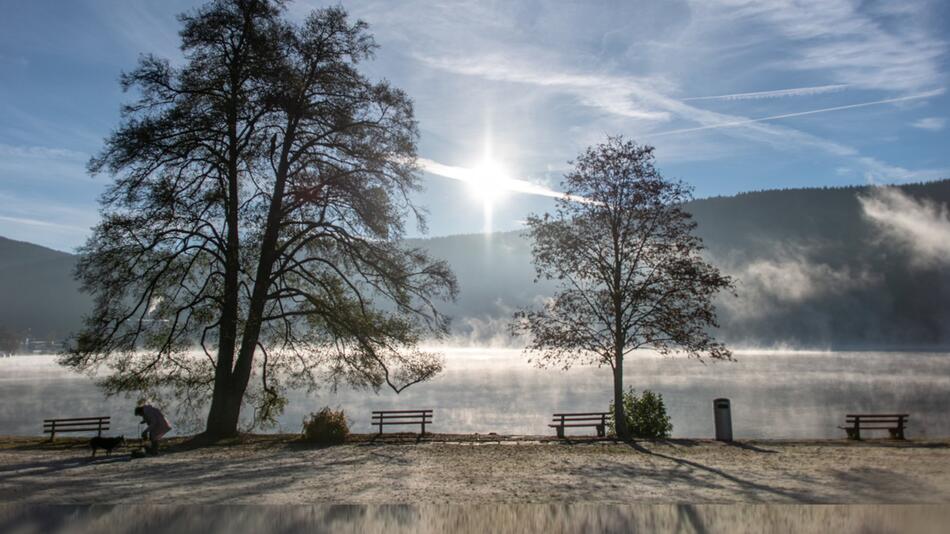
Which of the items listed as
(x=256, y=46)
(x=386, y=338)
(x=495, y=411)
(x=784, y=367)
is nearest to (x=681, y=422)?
(x=495, y=411)

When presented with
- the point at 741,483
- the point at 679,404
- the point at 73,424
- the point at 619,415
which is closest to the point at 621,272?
the point at 619,415

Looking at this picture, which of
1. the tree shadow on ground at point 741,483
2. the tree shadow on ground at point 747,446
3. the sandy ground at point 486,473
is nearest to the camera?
the tree shadow on ground at point 741,483

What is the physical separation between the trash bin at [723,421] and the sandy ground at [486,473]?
1394 millimetres

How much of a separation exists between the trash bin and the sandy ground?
1.39 meters

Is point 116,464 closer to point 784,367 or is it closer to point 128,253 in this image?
point 128,253

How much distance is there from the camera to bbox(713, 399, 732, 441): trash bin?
80.6ft

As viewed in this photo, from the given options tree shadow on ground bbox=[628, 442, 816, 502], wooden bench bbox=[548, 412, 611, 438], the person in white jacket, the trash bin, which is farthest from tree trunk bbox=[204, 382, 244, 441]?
the trash bin

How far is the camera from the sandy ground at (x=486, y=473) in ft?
38.8

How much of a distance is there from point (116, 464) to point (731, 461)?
17182mm

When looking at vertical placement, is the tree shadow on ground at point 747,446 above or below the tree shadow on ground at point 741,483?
below

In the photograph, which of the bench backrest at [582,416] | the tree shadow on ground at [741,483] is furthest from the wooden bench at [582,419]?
the tree shadow on ground at [741,483]

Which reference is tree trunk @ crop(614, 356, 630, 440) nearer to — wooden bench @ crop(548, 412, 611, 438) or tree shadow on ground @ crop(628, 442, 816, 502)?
wooden bench @ crop(548, 412, 611, 438)

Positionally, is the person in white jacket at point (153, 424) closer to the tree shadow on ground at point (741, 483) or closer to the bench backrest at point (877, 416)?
the tree shadow on ground at point (741, 483)

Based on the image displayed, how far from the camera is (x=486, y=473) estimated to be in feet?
50.4
